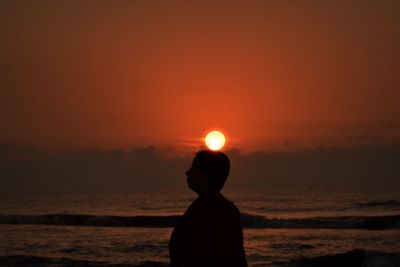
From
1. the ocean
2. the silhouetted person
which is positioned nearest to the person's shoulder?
the silhouetted person

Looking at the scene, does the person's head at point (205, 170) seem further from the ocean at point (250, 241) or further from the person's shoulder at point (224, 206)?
the ocean at point (250, 241)

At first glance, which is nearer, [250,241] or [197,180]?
[197,180]

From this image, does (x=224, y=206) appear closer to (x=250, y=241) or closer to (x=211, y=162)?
(x=211, y=162)

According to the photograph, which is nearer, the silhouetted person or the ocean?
the silhouetted person

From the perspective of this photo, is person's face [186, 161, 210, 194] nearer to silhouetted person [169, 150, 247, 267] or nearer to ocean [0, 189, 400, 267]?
silhouetted person [169, 150, 247, 267]

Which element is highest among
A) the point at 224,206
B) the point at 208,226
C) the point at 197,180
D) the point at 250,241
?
the point at 197,180

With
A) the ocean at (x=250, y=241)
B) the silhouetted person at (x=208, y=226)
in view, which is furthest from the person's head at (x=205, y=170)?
the ocean at (x=250, y=241)

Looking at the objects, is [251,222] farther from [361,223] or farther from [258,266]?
[258,266]

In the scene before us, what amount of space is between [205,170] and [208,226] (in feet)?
0.99

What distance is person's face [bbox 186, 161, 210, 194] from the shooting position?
3.38 metres

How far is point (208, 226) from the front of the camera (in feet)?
10.9

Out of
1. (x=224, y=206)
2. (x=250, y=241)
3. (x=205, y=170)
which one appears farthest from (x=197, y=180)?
(x=250, y=241)

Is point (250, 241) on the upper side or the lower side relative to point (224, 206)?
lower

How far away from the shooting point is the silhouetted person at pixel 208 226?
3293 mm
